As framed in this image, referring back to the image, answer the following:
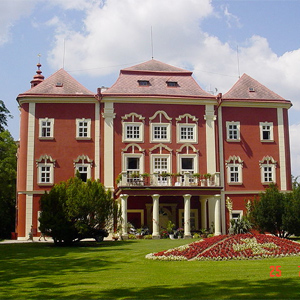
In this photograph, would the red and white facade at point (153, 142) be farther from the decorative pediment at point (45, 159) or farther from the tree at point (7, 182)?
the tree at point (7, 182)

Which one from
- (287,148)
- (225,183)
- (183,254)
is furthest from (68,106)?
(183,254)

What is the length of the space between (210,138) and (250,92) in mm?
5504

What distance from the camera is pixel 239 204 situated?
39.7 meters

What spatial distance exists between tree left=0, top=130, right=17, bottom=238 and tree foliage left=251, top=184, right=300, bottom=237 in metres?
23.0

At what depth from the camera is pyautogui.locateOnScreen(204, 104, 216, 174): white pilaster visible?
39.7 meters

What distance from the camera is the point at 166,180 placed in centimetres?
3694

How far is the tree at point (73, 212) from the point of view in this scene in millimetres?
28703

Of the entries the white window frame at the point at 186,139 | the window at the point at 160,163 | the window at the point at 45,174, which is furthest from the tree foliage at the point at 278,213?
the window at the point at 45,174

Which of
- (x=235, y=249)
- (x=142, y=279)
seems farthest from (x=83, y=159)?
(x=142, y=279)

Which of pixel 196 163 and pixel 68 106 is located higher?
pixel 68 106

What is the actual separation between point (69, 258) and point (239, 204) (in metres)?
21.1

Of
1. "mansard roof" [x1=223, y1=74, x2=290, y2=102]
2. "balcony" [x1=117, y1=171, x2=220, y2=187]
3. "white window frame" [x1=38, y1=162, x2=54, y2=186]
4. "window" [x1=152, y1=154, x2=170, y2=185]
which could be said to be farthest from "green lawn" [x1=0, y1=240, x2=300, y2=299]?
"mansard roof" [x1=223, y1=74, x2=290, y2=102]

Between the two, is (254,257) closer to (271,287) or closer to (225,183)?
(271,287)

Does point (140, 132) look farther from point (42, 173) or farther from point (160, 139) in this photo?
point (42, 173)
